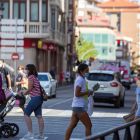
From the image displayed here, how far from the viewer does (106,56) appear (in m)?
140

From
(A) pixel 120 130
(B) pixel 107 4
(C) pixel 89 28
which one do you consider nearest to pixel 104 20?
(C) pixel 89 28

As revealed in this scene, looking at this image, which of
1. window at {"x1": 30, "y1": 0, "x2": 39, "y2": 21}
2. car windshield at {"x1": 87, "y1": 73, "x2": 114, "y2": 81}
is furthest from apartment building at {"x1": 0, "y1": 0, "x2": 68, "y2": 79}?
car windshield at {"x1": 87, "y1": 73, "x2": 114, "y2": 81}

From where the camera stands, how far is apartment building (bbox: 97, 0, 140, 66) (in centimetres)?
18912

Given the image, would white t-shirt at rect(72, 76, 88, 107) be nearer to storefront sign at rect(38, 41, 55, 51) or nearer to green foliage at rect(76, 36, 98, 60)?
storefront sign at rect(38, 41, 55, 51)

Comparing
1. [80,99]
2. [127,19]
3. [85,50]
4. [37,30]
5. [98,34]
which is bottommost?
[85,50]

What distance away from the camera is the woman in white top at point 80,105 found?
37.1 ft

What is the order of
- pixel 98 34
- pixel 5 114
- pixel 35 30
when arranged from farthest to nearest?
pixel 98 34, pixel 35 30, pixel 5 114

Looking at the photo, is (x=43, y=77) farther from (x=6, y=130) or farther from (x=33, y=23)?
(x=6, y=130)

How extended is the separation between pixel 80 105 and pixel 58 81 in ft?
188

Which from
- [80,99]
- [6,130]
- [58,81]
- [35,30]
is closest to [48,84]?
[35,30]

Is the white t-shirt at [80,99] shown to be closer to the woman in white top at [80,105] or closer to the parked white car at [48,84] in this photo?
the woman in white top at [80,105]

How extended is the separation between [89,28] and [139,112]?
127 metres

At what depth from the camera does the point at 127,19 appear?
623 ft

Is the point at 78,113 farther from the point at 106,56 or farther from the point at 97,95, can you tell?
the point at 106,56
